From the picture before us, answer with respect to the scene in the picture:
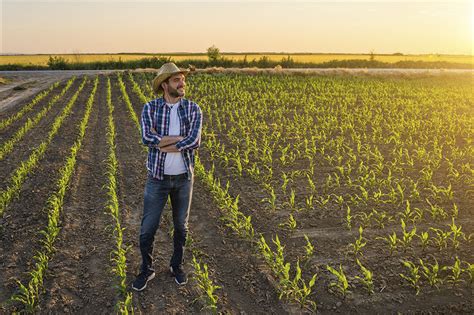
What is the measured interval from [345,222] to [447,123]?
10.8 m

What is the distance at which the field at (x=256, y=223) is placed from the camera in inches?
189

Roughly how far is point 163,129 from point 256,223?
2911 mm

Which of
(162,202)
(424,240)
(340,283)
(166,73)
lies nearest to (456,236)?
(424,240)

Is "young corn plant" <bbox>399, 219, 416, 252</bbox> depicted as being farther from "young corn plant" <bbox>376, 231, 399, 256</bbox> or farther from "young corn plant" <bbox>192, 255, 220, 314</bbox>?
"young corn plant" <bbox>192, 255, 220, 314</bbox>

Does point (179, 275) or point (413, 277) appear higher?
point (179, 275)

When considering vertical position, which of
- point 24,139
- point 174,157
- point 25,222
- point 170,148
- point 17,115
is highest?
point 170,148

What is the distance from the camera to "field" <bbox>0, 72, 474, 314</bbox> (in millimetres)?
4797

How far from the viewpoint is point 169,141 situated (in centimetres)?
430

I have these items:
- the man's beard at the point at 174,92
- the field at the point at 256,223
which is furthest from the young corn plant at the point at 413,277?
the man's beard at the point at 174,92

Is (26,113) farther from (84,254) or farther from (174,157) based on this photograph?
(174,157)

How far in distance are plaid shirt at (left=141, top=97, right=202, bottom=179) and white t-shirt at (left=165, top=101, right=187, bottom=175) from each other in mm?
33

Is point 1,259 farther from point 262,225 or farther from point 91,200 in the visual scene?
point 262,225

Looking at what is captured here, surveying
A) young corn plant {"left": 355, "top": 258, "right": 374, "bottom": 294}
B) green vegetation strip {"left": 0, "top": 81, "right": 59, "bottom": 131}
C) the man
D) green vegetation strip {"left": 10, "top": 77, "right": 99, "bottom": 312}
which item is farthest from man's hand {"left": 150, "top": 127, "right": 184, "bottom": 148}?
green vegetation strip {"left": 0, "top": 81, "right": 59, "bottom": 131}

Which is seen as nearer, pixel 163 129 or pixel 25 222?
pixel 163 129
